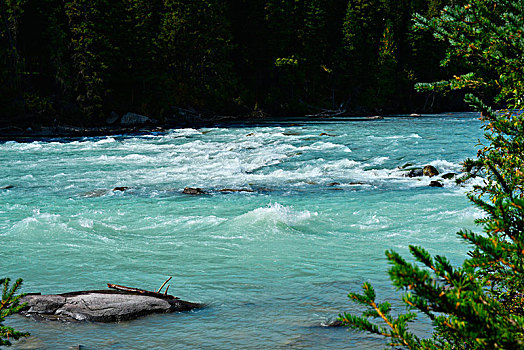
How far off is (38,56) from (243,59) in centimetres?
2500

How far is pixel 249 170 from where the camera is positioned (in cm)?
1712

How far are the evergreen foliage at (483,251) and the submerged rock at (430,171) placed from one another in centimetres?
1287

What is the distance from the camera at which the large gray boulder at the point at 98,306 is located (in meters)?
5.07

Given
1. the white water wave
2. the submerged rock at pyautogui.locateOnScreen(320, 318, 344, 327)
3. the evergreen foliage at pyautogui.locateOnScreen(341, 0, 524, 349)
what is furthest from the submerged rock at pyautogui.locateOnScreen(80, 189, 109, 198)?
the evergreen foliage at pyautogui.locateOnScreen(341, 0, 524, 349)

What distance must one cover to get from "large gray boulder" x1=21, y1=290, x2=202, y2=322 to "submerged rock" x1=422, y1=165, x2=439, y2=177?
38.6 ft

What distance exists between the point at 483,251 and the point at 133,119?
1522 inches

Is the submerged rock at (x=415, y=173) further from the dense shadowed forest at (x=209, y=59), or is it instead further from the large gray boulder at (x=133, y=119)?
the dense shadowed forest at (x=209, y=59)

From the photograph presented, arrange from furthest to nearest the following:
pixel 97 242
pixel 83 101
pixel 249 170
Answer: pixel 83 101
pixel 249 170
pixel 97 242

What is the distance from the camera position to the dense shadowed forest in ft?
128

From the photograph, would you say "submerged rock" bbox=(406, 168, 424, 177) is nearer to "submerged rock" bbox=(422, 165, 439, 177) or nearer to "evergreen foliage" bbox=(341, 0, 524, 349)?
"submerged rock" bbox=(422, 165, 439, 177)

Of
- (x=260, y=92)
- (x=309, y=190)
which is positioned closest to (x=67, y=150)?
(x=309, y=190)

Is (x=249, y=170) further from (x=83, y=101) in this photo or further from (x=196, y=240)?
(x=83, y=101)

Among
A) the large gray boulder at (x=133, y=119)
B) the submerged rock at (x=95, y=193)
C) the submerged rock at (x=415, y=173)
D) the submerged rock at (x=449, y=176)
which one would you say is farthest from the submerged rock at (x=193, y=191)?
the large gray boulder at (x=133, y=119)

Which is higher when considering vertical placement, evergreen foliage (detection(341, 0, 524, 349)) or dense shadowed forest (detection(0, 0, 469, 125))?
dense shadowed forest (detection(0, 0, 469, 125))
